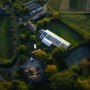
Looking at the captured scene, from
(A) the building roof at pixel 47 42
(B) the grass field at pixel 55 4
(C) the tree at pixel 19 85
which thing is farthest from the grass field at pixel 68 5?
(C) the tree at pixel 19 85

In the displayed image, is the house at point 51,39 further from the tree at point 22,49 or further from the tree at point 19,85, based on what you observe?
the tree at point 19,85

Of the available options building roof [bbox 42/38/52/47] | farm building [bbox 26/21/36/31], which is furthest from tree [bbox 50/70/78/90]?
farm building [bbox 26/21/36/31]

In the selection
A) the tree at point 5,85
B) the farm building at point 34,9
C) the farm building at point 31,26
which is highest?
the farm building at point 34,9

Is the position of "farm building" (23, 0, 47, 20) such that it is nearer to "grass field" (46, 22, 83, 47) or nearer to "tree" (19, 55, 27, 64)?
"grass field" (46, 22, 83, 47)

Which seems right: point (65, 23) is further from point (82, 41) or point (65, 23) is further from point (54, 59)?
point (54, 59)

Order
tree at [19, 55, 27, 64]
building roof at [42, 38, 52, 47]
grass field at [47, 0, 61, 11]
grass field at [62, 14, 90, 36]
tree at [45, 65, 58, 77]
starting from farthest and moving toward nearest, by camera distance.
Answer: grass field at [47, 0, 61, 11], grass field at [62, 14, 90, 36], building roof at [42, 38, 52, 47], tree at [19, 55, 27, 64], tree at [45, 65, 58, 77]

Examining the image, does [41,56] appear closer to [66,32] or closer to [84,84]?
[66,32]

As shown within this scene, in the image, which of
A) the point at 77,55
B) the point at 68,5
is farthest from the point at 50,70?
the point at 68,5
